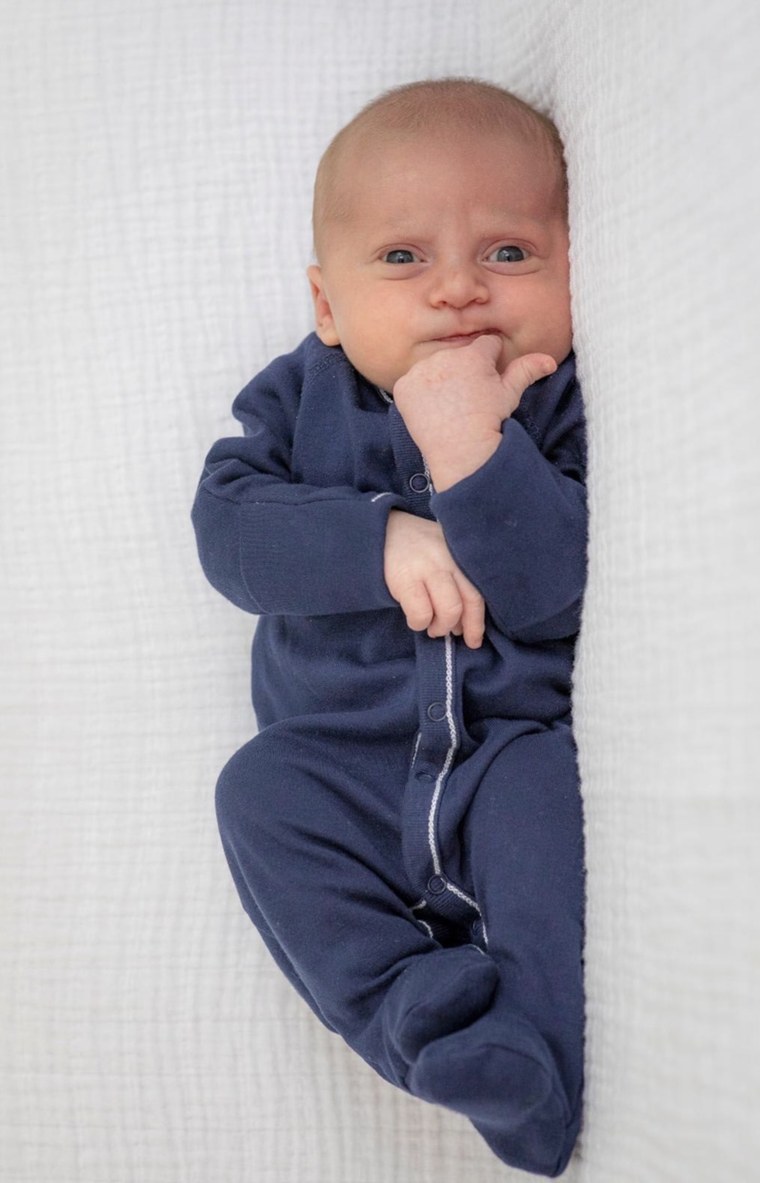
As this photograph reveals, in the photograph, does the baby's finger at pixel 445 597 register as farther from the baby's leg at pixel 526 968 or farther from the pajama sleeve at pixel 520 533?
the baby's leg at pixel 526 968

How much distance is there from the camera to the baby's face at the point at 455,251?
110cm

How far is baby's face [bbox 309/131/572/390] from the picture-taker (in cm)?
110

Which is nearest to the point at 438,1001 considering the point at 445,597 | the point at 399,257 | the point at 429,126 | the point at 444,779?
the point at 444,779

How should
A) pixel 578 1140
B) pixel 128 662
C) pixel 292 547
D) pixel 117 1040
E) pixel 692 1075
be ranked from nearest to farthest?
1. pixel 692 1075
2. pixel 578 1140
3. pixel 292 547
4. pixel 117 1040
5. pixel 128 662

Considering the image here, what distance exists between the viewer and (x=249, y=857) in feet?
3.51

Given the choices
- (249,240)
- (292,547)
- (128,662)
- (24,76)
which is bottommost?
(128,662)

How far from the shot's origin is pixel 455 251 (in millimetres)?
A: 1093

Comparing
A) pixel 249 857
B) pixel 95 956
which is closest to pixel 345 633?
pixel 249 857

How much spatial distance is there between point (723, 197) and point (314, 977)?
0.65m

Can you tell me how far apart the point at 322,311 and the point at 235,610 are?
12.7 inches

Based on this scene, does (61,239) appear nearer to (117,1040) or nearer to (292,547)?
(292,547)

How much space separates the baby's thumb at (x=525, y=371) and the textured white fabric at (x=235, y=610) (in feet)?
0.14

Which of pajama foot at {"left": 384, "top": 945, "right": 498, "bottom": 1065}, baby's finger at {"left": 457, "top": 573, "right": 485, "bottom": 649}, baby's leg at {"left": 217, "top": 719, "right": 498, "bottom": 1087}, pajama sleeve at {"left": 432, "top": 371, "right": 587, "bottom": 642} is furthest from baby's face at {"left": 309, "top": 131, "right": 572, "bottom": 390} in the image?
pajama foot at {"left": 384, "top": 945, "right": 498, "bottom": 1065}

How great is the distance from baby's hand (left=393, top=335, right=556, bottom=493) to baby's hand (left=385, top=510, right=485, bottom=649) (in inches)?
1.9
